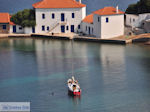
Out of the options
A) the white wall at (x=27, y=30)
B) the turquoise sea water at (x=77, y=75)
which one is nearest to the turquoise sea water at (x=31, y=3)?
the white wall at (x=27, y=30)

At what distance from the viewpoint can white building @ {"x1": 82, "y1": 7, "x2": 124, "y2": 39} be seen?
86.9 metres

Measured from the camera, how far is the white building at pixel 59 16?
92500mm

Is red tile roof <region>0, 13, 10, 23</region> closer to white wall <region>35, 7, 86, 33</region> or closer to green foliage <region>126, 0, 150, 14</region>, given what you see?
white wall <region>35, 7, 86, 33</region>

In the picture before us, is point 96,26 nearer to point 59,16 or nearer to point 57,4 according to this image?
point 59,16

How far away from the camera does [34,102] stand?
52719 millimetres

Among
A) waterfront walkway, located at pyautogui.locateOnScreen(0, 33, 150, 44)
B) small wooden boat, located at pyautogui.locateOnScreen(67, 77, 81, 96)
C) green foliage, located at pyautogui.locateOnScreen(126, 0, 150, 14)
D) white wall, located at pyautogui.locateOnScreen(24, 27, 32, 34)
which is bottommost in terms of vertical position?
small wooden boat, located at pyautogui.locateOnScreen(67, 77, 81, 96)

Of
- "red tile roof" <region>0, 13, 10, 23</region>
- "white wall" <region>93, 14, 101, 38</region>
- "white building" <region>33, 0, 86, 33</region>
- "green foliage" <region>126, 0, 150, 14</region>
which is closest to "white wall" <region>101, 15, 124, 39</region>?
"white wall" <region>93, 14, 101, 38</region>

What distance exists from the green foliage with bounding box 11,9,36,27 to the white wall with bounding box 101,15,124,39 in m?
14.3

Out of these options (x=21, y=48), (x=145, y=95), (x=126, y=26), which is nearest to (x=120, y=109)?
(x=145, y=95)

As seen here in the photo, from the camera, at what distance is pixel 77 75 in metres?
63.6

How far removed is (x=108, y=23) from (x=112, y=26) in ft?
3.10

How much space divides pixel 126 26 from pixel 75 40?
10.2 meters

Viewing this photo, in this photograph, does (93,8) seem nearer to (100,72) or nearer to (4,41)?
(4,41)

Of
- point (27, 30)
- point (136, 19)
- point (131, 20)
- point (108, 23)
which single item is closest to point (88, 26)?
point (108, 23)
